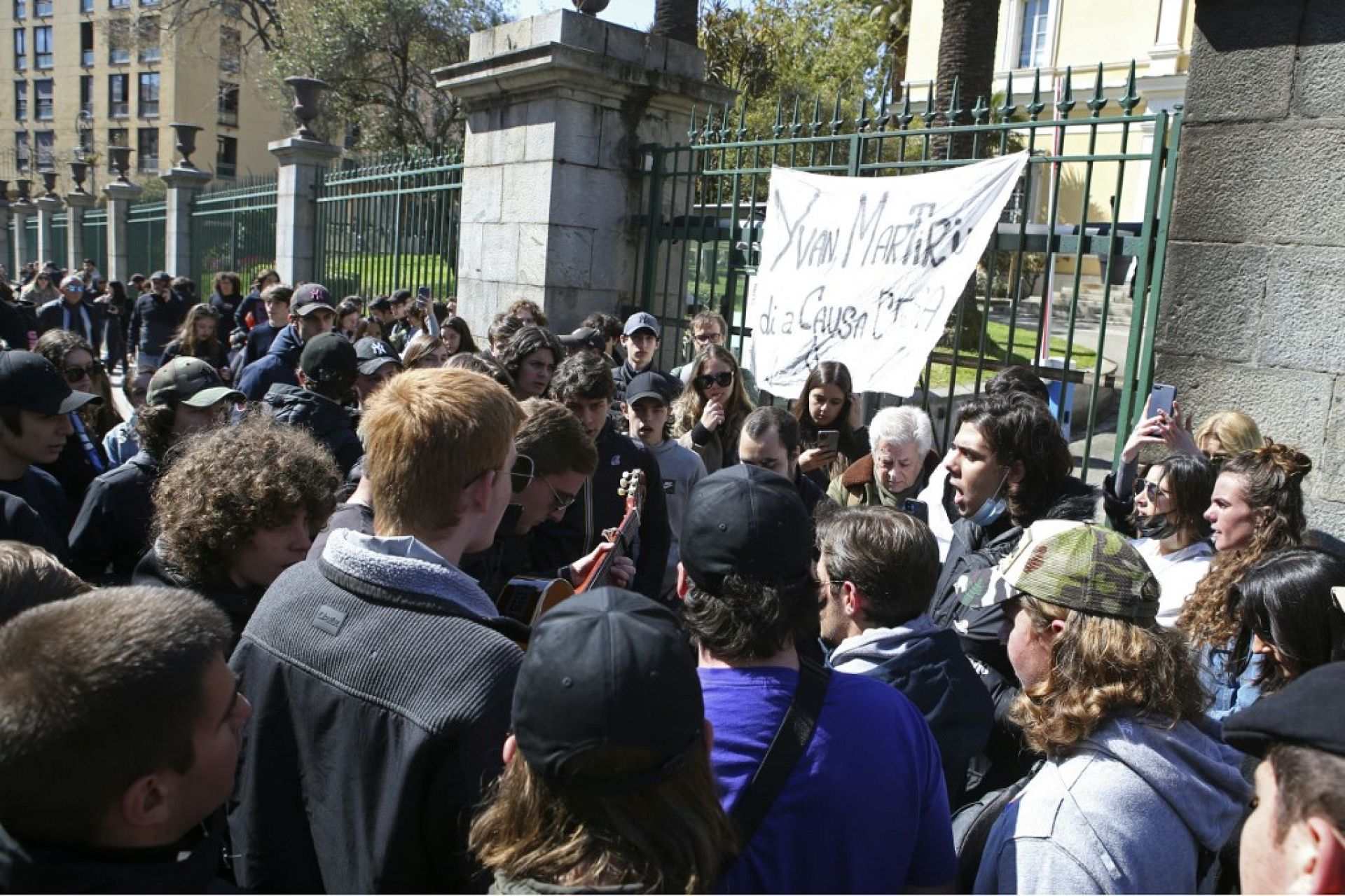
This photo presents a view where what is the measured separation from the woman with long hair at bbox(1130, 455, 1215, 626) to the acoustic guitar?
1.76 metres

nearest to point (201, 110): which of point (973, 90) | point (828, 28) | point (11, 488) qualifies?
point (828, 28)

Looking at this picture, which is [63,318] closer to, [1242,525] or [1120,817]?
[1242,525]

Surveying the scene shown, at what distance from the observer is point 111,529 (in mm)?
3129

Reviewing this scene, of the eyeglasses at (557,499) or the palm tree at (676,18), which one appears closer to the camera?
the eyeglasses at (557,499)

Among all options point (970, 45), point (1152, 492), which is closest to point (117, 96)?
point (970, 45)

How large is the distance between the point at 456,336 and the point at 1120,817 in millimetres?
5825

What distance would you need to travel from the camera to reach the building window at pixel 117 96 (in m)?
59.8

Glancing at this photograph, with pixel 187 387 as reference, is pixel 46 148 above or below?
above

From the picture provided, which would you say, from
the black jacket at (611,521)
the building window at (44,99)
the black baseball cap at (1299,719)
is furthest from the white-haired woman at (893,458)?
the building window at (44,99)

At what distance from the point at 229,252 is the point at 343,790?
49.5ft

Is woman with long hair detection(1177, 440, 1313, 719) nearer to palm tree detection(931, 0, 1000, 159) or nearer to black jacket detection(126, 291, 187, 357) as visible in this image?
palm tree detection(931, 0, 1000, 159)

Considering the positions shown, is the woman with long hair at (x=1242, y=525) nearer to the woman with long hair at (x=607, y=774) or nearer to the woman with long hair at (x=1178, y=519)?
the woman with long hair at (x=1178, y=519)

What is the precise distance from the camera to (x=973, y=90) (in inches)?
397

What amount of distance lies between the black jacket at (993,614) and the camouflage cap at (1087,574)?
1.12 feet
